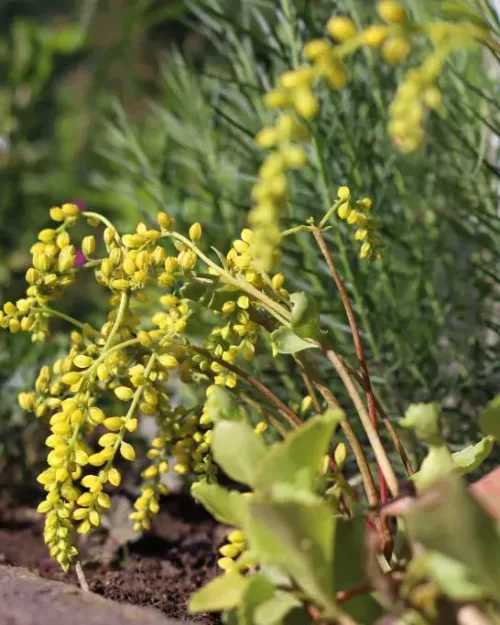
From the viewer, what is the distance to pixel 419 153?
149cm

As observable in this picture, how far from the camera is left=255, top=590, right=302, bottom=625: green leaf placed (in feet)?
1.78

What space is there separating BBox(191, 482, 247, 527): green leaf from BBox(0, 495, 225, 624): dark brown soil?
258mm

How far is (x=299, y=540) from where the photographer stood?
51cm

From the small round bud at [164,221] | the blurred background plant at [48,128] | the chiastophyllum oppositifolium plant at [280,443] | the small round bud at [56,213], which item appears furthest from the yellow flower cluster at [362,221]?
the blurred background plant at [48,128]

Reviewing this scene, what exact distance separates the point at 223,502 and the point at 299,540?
0.36 ft

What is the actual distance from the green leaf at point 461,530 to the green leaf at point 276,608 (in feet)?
0.36

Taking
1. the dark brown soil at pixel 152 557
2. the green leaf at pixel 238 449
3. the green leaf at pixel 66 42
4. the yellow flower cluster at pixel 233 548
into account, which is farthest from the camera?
the green leaf at pixel 66 42

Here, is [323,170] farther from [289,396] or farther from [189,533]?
[189,533]

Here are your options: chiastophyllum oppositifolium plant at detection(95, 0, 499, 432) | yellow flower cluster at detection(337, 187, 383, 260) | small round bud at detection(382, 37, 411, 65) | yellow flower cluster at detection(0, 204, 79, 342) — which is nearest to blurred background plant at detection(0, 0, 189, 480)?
chiastophyllum oppositifolium plant at detection(95, 0, 499, 432)

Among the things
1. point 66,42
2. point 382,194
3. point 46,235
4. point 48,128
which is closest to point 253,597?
point 46,235

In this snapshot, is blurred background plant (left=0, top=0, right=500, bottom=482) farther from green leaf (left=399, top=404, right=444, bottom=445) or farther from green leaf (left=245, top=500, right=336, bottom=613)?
green leaf (left=245, top=500, right=336, bottom=613)

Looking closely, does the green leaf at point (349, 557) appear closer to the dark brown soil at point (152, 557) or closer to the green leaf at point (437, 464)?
the green leaf at point (437, 464)

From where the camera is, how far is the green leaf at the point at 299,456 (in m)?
0.54

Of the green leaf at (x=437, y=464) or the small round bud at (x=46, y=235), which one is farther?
the small round bud at (x=46, y=235)
